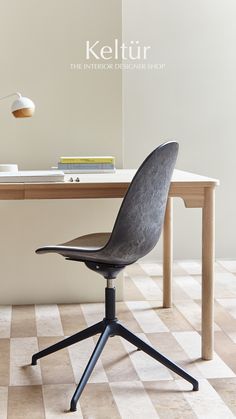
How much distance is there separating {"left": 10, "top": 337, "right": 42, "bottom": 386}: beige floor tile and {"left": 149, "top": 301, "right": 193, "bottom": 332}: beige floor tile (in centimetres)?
66

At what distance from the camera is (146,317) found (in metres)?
3.53

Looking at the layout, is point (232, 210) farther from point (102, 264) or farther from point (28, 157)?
point (102, 264)

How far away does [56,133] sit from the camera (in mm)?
3746

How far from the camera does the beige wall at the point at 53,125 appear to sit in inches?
144

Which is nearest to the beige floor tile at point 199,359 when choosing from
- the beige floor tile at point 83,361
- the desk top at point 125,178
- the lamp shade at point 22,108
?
the beige floor tile at point 83,361

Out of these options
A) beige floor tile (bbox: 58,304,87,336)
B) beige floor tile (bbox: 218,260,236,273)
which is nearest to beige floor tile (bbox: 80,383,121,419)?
beige floor tile (bbox: 58,304,87,336)

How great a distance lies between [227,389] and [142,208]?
73cm

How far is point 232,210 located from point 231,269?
1.56ft

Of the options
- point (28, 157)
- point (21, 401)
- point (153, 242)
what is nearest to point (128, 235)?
point (153, 242)

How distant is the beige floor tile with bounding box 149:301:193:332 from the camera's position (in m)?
3.36

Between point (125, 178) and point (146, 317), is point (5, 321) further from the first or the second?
point (125, 178)

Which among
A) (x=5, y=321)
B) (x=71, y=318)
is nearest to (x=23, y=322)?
(x=5, y=321)

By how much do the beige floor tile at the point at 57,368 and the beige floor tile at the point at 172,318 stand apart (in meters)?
0.59

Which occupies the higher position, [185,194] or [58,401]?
[185,194]
